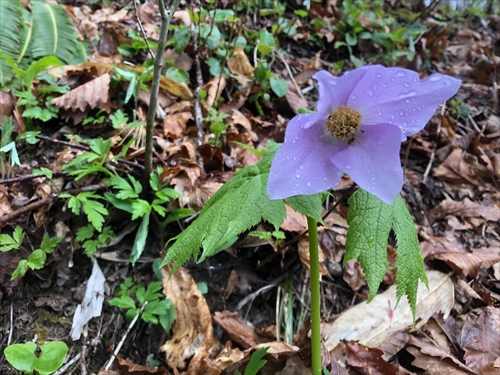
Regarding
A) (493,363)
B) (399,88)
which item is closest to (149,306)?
(399,88)

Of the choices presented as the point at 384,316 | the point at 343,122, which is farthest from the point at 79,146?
the point at 384,316

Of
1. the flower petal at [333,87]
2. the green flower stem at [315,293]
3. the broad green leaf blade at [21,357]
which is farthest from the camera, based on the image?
the broad green leaf blade at [21,357]

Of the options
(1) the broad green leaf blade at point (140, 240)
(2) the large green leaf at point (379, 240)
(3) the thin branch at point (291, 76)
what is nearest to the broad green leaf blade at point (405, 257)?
(2) the large green leaf at point (379, 240)

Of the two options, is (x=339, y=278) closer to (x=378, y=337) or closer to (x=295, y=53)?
(x=378, y=337)

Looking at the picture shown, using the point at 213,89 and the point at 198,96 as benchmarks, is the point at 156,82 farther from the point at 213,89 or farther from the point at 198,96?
the point at 213,89

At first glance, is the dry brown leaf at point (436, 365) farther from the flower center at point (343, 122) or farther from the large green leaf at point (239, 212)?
the flower center at point (343, 122)

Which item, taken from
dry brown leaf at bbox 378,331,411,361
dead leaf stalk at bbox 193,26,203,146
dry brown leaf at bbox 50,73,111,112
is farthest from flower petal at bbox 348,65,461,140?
dry brown leaf at bbox 50,73,111,112
